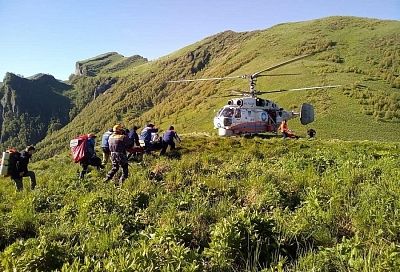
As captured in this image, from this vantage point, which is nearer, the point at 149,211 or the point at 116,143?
the point at 149,211

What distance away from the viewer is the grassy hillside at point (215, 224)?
5.74 meters

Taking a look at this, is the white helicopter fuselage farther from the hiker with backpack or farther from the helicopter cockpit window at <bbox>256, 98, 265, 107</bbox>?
the hiker with backpack

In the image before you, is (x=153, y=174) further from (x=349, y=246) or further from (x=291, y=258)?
(x=349, y=246)

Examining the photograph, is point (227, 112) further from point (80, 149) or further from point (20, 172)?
point (20, 172)

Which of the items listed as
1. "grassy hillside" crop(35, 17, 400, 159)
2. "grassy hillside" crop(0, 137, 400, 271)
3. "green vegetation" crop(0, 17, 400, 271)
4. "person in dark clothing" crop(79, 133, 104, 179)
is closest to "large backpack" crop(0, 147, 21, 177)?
"green vegetation" crop(0, 17, 400, 271)

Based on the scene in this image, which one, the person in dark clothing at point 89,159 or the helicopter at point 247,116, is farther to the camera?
the helicopter at point 247,116

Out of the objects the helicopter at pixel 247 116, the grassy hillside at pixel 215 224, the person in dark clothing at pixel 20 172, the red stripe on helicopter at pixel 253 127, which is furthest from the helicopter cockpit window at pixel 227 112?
the person in dark clothing at pixel 20 172

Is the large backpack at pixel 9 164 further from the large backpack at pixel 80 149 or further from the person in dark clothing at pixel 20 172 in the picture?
the large backpack at pixel 80 149

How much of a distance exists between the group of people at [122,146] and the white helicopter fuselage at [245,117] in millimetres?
6315

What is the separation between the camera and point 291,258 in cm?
638

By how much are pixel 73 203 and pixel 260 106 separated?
64.5 feet

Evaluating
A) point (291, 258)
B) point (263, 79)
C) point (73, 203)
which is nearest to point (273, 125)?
point (73, 203)

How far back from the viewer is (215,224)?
25.3 feet

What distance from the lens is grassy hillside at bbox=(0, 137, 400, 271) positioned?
5738 millimetres
